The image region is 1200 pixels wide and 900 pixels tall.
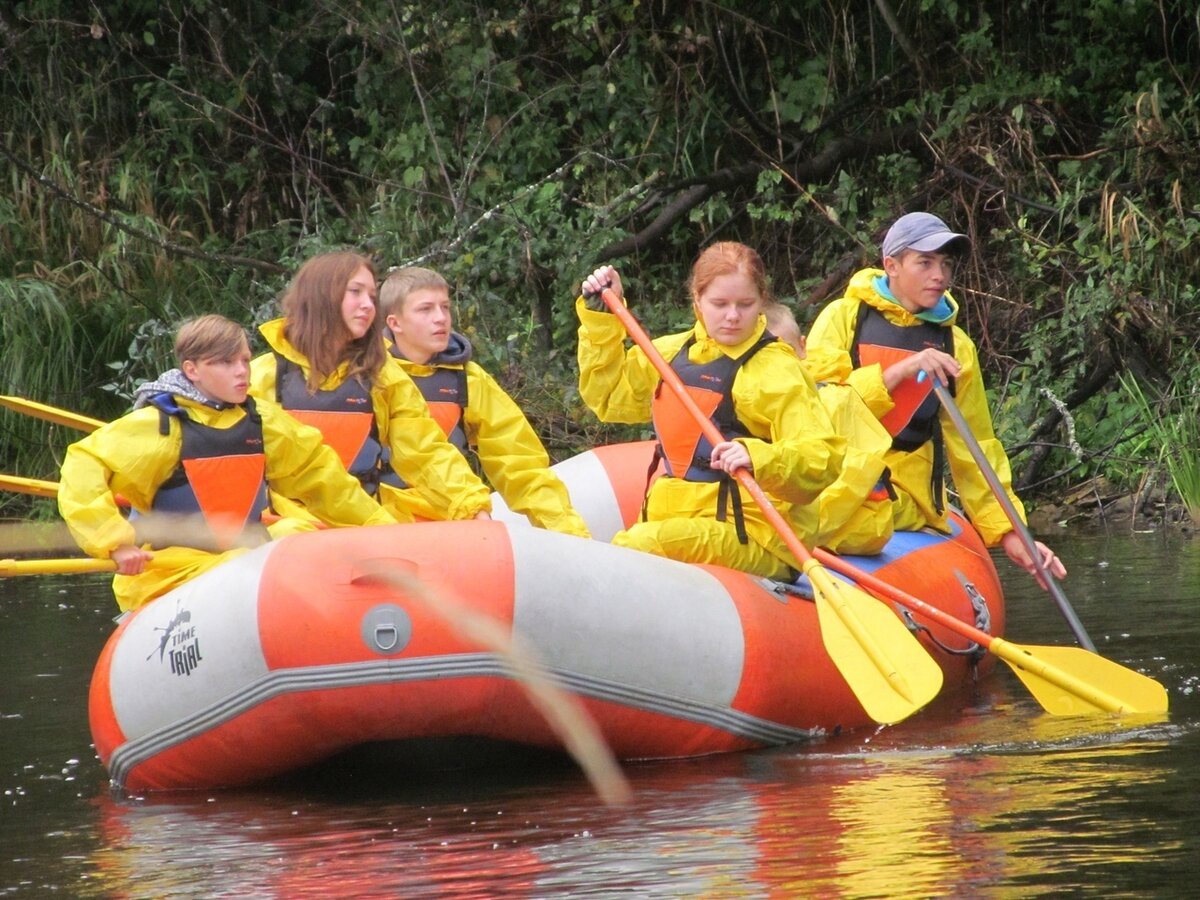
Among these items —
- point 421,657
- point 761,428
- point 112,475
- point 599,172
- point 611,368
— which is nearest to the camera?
point 421,657

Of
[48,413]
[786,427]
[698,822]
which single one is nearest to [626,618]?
[698,822]

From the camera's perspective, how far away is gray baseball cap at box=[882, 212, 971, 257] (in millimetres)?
6000

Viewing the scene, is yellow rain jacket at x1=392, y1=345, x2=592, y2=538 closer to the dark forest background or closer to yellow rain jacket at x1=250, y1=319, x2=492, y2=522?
yellow rain jacket at x1=250, y1=319, x2=492, y2=522

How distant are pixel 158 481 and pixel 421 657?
3.07ft

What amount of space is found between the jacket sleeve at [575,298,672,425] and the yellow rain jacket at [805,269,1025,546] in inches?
25.5

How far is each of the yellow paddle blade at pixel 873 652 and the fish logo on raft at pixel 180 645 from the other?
1463mm

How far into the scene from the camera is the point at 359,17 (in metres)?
12.0

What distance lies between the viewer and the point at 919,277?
19.9ft

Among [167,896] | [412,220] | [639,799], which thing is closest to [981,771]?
[639,799]

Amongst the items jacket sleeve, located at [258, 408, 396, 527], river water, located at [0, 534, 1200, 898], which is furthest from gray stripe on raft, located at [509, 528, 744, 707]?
jacket sleeve, located at [258, 408, 396, 527]

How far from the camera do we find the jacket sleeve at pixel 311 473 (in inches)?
203

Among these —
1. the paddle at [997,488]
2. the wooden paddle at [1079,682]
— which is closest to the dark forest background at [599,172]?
the paddle at [997,488]

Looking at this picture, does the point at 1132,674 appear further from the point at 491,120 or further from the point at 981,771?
the point at 491,120

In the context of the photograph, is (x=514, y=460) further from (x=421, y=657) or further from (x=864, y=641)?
(x=421, y=657)
